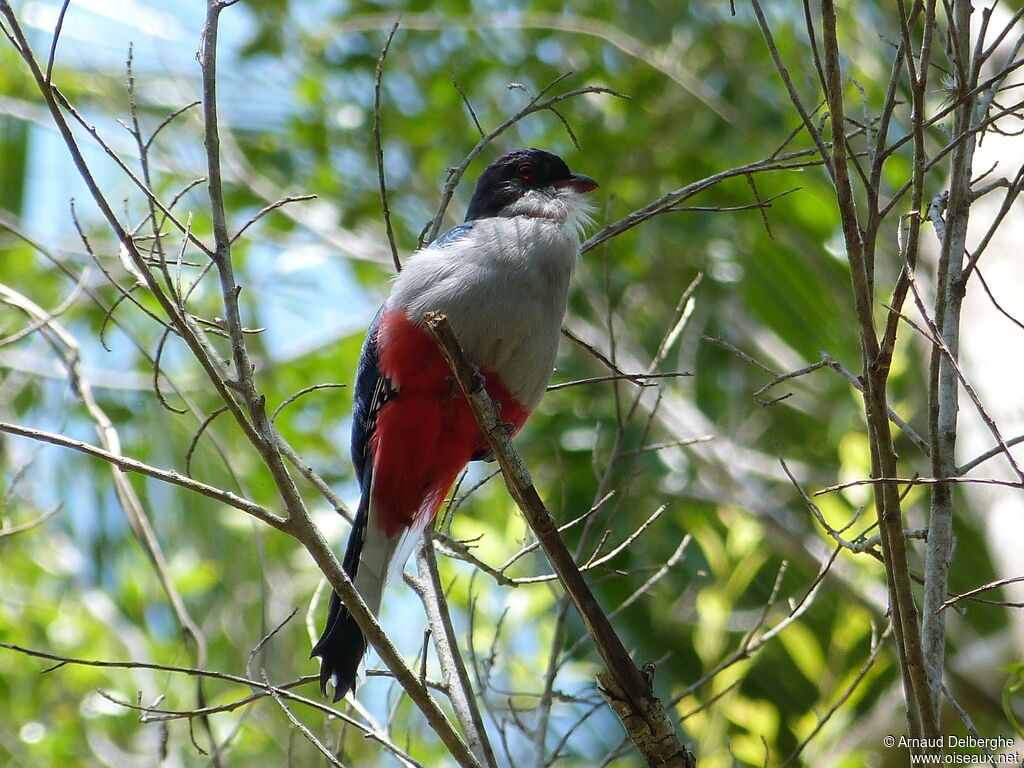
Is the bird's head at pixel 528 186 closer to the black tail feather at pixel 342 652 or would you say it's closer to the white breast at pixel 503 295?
the white breast at pixel 503 295

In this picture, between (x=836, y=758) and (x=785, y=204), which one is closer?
(x=836, y=758)

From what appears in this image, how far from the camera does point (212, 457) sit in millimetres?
6504

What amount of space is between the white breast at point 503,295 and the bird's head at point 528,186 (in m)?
0.45

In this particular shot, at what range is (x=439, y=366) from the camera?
3.67 metres

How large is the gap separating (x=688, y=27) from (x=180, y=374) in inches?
162

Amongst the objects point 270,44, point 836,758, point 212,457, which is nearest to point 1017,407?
point 836,758

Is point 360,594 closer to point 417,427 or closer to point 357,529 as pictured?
point 357,529

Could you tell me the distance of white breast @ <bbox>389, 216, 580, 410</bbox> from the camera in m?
3.64

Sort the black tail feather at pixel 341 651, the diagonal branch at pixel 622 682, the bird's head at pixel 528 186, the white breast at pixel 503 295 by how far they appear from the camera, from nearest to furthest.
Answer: the diagonal branch at pixel 622 682, the black tail feather at pixel 341 651, the white breast at pixel 503 295, the bird's head at pixel 528 186

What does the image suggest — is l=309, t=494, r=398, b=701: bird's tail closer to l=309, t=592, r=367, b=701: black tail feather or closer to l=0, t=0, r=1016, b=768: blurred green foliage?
l=309, t=592, r=367, b=701: black tail feather

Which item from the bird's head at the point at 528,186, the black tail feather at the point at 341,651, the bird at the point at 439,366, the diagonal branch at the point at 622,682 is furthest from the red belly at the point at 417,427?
the diagonal branch at the point at 622,682

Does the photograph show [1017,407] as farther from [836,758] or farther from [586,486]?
[586,486]

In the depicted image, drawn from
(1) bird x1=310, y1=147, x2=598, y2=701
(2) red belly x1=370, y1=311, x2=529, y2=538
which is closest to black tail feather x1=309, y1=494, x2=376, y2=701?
(1) bird x1=310, y1=147, x2=598, y2=701

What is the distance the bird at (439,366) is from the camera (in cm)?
365
